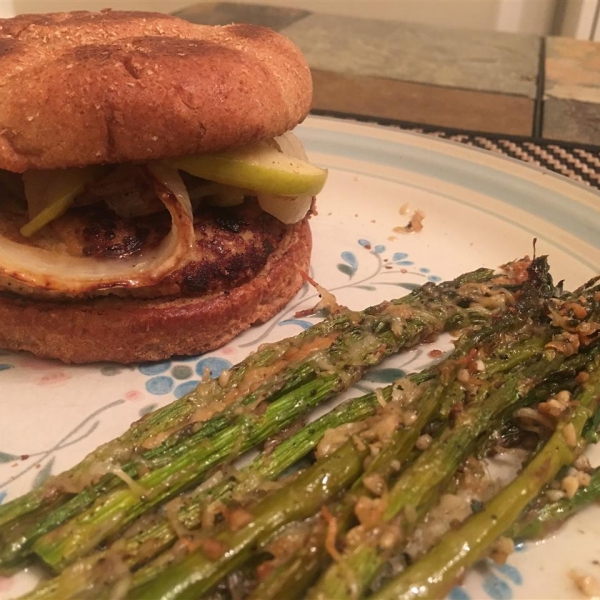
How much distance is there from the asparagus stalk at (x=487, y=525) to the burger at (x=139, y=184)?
4.32ft

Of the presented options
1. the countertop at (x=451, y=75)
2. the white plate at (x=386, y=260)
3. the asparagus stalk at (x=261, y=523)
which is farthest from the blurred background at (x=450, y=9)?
the asparagus stalk at (x=261, y=523)

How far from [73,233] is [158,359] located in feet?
1.99

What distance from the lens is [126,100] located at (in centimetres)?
→ 224

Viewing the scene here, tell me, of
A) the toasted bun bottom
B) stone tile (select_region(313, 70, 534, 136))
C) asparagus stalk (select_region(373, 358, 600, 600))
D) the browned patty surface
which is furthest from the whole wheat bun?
stone tile (select_region(313, 70, 534, 136))

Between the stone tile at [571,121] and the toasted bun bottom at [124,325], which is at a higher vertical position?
the stone tile at [571,121]

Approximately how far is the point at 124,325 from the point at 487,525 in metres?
1.52

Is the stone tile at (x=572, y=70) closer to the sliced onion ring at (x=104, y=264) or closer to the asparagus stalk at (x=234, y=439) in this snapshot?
the asparagus stalk at (x=234, y=439)

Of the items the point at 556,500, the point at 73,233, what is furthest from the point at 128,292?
the point at 556,500

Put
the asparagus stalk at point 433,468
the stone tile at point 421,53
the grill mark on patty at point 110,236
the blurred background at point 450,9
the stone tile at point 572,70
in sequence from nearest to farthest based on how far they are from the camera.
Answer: the asparagus stalk at point 433,468 → the grill mark on patty at point 110,236 → the stone tile at point 572,70 → the stone tile at point 421,53 → the blurred background at point 450,9

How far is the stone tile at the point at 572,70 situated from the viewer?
542cm

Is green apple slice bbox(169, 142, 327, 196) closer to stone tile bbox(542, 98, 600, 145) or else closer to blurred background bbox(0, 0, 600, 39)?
stone tile bbox(542, 98, 600, 145)

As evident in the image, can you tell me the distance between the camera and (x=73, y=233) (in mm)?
2484

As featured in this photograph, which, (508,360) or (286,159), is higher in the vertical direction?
(286,159)

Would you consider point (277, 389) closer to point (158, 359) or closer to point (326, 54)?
point (158, 359)
